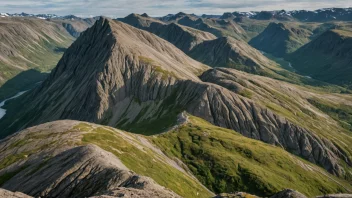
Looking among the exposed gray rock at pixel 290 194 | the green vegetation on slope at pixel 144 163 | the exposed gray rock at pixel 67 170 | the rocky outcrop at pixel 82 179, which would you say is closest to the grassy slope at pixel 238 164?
the green vegetation on slope at pixel 144 163

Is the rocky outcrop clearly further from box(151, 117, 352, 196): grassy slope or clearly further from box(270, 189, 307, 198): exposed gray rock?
box(151, 117, 352, 196): grassy slope

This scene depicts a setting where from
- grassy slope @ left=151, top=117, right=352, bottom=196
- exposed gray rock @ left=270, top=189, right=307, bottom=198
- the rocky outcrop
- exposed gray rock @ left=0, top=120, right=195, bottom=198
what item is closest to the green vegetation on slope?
exposed gray rock @ left=0, top=120, right=195, bottom=198

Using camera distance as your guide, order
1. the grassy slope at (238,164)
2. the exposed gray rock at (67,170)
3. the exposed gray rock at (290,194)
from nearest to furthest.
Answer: the exposed gray rock at (290,194) < the exposed gray rock at (67,170) < the grassy slope at (238,164)

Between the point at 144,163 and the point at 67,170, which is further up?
the point at 67,170

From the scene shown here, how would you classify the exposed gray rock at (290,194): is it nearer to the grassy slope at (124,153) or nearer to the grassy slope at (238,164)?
the grassy slope at (124,153)

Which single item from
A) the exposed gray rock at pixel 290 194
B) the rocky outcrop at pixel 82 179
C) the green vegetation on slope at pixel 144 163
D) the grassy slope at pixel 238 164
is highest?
the exposed gray rock at pixel 290 194

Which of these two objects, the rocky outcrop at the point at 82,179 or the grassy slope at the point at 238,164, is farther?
the grassy slope at the point at 238,164

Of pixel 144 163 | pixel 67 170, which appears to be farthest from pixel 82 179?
pixel 144 163

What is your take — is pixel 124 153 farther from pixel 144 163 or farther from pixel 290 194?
pixel 290 194

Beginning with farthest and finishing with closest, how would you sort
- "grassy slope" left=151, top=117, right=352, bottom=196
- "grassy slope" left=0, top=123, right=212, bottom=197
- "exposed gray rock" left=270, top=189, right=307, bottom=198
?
1. "grassy slope" left=151, top=117, right=352, bottom=196
2. "grassy slope" left=0, top=123, right=212, bottom=197
3. "exposed gray rock" left=270, top=189, right=307, bottom=198

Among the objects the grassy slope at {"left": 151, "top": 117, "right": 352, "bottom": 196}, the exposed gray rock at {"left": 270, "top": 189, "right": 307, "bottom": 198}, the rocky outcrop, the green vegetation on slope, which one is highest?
the exposed gray rock at {"left": 270, "top": 189, "right": 307, "bottom": 198}
